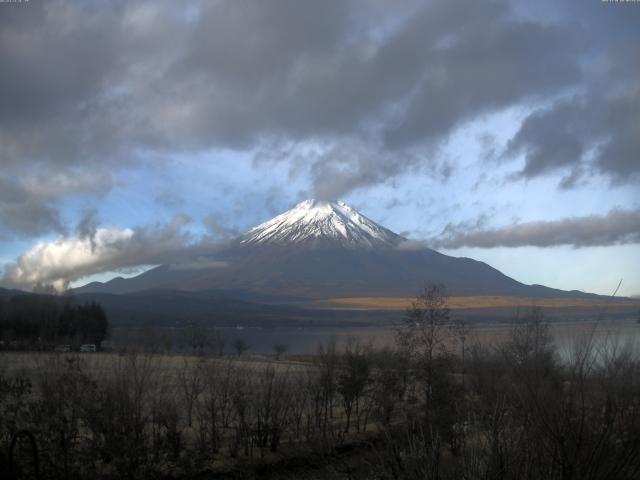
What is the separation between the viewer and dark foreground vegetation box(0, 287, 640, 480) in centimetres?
533

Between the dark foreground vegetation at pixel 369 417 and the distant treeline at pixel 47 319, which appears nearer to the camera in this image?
the dark foreground vegetation at pixel 369 417

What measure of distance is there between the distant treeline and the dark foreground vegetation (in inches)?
1621

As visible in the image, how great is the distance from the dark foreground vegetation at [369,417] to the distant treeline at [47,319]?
135 ft

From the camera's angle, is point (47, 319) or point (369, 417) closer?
point (369, 417)

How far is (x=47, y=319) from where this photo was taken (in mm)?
63344

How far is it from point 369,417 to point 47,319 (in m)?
50.0

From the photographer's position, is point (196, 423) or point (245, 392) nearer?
point (245, 392)

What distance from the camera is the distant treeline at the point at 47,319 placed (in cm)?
6072

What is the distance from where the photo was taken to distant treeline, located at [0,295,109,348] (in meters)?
60.7

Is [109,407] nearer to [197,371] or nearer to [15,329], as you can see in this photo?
[197,371]

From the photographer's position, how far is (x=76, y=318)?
71.9 metres

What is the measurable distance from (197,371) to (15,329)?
50803mm

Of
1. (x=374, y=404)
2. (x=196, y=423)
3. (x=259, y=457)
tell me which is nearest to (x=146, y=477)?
(x=259, y=457)

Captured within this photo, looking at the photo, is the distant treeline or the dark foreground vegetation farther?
the distant treeline
